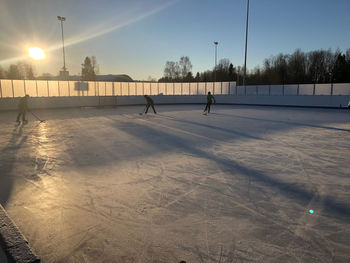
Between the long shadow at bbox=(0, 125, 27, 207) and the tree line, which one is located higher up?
the tree line

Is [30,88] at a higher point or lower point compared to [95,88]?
lower

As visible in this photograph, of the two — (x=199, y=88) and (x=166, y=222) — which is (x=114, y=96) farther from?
(x=166, y=222)

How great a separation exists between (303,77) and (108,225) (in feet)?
187

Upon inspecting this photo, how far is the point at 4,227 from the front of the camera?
2.31m

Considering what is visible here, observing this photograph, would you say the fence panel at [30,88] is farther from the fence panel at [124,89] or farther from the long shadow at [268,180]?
the long shadow at [268,180]

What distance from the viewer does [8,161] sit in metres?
5.65

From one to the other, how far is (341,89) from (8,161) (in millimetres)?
26859

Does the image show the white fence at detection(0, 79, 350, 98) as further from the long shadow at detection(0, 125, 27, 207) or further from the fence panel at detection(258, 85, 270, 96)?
the long shadow at detection(0, 125, 27, 207)

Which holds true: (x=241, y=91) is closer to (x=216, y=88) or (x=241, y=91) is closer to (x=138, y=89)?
(x=216, y=88)

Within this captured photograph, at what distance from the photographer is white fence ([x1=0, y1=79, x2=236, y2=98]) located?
20.7 metres

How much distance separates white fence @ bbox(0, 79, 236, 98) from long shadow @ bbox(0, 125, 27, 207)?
14.2 metres

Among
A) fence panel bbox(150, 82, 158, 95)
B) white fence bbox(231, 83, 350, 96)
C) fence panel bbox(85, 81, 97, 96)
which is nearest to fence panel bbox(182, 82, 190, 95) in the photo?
fence panel bbox(150, 82, 158, 95)

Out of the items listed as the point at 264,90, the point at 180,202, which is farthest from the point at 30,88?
the point at 264,90

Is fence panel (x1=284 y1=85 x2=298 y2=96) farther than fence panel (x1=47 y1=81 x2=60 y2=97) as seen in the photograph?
Yes
